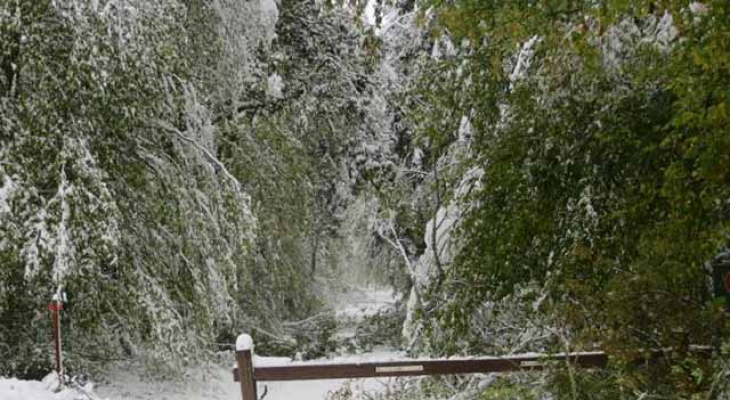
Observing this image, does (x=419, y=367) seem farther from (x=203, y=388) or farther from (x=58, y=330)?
(x=203, y=388)

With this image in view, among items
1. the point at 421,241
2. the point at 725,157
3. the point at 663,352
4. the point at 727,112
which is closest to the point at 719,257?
the point at 663,352

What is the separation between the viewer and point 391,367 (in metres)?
4.43

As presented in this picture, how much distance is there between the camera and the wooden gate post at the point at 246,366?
4.41m

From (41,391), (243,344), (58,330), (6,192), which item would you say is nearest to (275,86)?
(6,192)

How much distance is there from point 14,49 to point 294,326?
7.29 metres

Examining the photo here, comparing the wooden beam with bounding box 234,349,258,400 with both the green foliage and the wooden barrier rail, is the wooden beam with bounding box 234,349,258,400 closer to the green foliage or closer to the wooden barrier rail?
the wooden barrier rail

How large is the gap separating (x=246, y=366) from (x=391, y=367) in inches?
34.3

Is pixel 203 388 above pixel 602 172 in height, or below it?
below

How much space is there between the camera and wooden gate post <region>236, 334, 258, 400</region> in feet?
14.5

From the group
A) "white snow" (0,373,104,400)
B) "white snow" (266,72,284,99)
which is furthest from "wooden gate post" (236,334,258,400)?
"white snow" (266,72,284,99)

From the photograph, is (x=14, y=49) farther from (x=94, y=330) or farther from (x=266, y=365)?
(x=266, y=365)

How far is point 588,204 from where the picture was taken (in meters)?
5.04

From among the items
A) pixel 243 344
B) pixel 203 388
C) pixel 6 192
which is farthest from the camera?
pixel 203 388

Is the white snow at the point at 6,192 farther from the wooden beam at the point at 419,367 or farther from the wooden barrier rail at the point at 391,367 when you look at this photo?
the wooden beam at the point at 419,367
